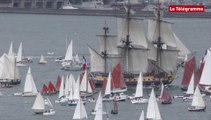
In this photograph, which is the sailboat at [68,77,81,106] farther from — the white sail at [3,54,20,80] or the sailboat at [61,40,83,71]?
the sailboat at [61,40,83,71]

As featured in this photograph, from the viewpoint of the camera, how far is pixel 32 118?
2285 inches

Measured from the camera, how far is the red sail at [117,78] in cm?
6706

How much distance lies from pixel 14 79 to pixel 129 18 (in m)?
8.51

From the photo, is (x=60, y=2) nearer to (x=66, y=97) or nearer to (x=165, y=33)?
(x=165, y=33)

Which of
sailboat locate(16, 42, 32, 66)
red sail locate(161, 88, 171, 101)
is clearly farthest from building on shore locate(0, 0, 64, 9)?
red sail locate(161, 88, 171, 101)

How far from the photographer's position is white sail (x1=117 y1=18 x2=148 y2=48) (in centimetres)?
7588

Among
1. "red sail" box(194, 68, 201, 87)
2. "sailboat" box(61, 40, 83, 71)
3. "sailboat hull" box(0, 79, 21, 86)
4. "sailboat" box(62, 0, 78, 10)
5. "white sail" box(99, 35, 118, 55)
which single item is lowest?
"sailboat" box(62, 0, 78, 10)

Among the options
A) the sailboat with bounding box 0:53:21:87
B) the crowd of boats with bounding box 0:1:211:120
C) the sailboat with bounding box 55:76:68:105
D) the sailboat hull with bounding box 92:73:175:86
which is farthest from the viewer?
the sailboat hull with bounding box 92:73:175:86

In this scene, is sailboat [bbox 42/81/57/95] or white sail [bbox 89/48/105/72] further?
white sail [bbox 89/48/105/72]

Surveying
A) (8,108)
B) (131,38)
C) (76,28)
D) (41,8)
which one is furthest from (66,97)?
(41,8)

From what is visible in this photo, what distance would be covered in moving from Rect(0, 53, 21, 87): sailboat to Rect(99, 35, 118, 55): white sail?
483 centimetres

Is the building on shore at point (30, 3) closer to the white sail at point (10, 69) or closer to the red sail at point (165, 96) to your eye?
the white sail at point (10, 69)

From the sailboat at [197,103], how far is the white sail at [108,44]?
14.1m

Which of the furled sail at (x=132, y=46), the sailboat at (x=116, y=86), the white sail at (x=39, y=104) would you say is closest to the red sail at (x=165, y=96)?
the sailboat at (x=116, y=86)
